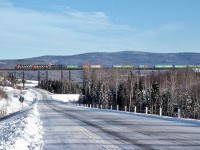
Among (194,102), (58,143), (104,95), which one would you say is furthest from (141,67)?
(58,143)

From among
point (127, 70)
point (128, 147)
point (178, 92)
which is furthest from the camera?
point (127, 70)

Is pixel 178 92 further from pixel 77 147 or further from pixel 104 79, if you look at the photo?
pixel 77 147

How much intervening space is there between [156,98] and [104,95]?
68.6 ft

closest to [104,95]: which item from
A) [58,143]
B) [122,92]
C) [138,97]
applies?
[122,92]

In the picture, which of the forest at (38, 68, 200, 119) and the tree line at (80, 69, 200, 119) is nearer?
the forest at (38, 68, 200, 119)

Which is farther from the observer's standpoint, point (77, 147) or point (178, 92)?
point (178, 92)

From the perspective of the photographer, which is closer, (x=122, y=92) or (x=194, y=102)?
(x=194, y=102)

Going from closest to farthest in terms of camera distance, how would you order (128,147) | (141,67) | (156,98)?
(128,147), (156,98), (141,67)

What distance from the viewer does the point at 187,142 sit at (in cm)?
1566

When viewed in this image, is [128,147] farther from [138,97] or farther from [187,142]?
[138,97]

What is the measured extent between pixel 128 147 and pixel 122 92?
10299cm

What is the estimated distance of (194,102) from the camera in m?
109

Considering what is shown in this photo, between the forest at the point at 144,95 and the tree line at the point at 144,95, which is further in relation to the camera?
the tree line at the point at 144,95

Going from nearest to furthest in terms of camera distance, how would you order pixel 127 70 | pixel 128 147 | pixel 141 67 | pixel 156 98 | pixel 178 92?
pixel 128 147 → pixel 156 98 → pixel 178 92 → pixel 127 70 → pixel 141 67
